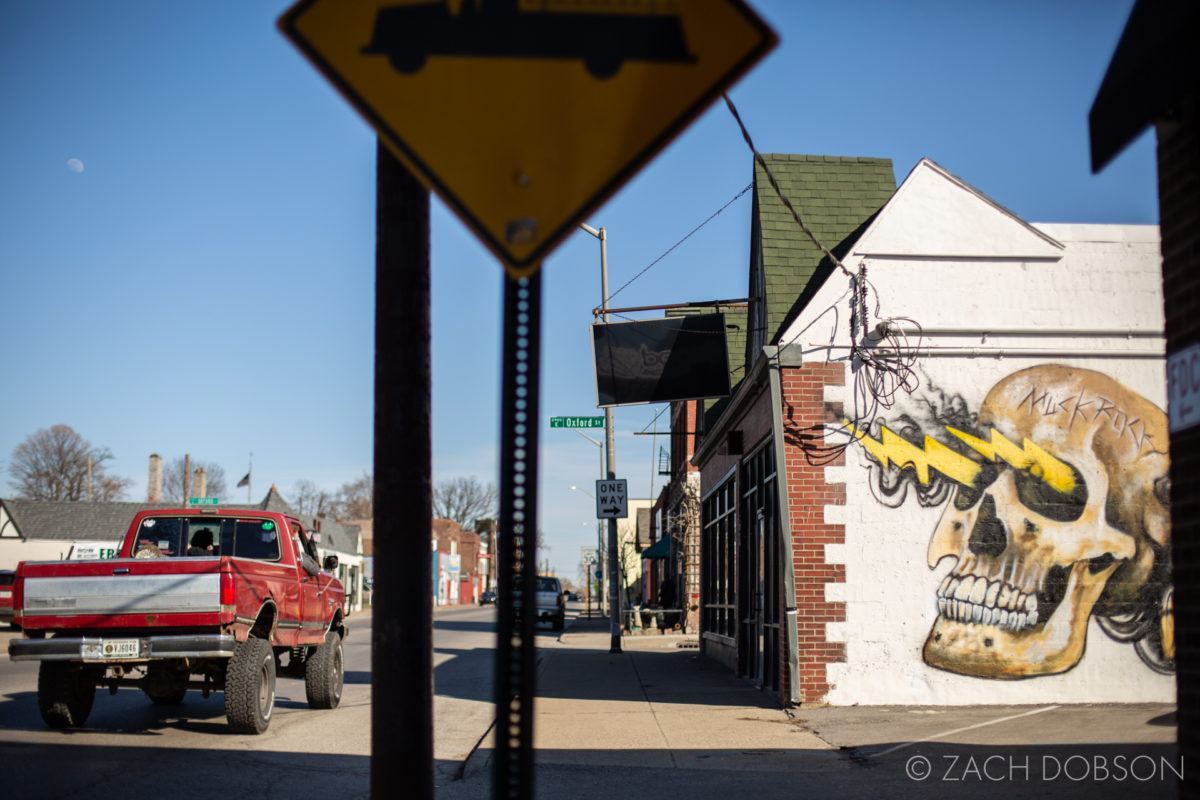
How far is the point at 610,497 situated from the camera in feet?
72.6

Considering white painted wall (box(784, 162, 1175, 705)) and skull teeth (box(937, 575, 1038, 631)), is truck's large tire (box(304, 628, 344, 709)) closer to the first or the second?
white painted wall (box(784, 162, 1175, 705))

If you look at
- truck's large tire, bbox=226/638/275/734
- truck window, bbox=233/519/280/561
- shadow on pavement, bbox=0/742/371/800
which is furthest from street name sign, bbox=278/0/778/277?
truck window, bbox=233/519/280/561

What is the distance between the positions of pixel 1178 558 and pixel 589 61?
3.39 meters

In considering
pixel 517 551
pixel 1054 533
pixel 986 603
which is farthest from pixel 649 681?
pixel 517 551

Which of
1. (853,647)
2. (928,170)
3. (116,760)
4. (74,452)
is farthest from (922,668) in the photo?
(74,452)

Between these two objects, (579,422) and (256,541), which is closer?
(256,541)

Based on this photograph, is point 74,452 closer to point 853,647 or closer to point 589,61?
point 853,647

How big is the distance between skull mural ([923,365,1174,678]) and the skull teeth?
0.04ft

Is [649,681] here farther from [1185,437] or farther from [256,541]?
[1185,437]

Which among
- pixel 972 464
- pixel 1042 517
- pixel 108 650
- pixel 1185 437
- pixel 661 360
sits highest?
pixel 661 360

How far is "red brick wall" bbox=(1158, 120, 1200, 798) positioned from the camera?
416 centimetres

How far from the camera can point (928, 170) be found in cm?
1184

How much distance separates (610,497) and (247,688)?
43.5 feet

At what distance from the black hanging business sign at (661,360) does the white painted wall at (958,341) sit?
4261 millimetres
